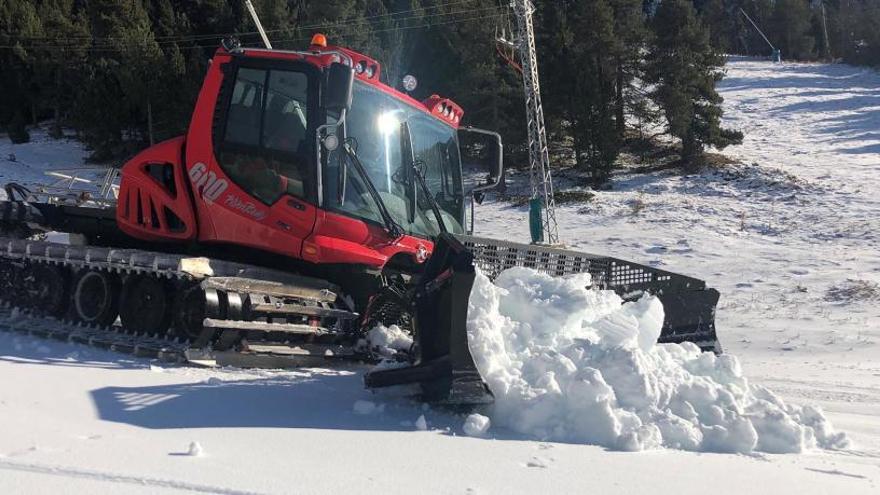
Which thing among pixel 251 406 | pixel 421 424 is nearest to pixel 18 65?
pixel 251 406

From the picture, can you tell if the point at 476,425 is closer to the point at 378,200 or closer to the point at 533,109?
the point at 378,200

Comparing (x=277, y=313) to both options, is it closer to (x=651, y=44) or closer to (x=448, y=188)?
(x=448, y=188)

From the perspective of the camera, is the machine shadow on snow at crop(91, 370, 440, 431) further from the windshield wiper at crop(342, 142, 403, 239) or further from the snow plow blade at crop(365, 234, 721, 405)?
the windshield wiper at crop(342, 142, 403, 239)

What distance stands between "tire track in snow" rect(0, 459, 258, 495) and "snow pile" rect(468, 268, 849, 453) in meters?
1.71

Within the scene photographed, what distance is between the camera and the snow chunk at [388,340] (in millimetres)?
5918

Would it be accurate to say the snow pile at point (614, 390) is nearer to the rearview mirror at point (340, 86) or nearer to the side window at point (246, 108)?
the rearview mirror at point (340, 86)

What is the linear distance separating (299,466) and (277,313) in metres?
2.45

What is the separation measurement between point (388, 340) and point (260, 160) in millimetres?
1789

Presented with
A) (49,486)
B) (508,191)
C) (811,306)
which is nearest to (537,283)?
(49,486)

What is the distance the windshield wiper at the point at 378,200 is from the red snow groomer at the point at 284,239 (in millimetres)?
11

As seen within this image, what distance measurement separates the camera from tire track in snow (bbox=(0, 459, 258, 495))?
2.92 meters

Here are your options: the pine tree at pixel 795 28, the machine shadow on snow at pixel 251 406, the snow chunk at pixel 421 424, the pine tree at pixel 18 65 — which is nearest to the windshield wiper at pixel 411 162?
the machine shadow on snow at pixel 251 406

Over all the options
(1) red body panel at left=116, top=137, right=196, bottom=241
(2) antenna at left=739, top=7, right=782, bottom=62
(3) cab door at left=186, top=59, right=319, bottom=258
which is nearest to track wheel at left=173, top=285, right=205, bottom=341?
(3) cab door at left=186, top=59, right=319, bottom=258

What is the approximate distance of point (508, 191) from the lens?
28844 millimetres
